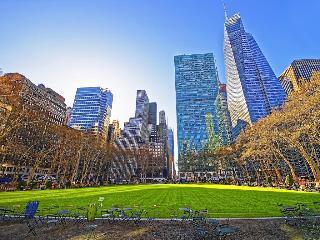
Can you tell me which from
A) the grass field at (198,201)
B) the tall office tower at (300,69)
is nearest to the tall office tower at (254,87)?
the tall office tower at (300,69)

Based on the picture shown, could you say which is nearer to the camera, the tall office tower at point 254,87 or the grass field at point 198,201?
the grass field at point 198,201

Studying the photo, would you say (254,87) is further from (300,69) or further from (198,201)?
(198,201)

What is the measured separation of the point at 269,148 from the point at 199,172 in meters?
78.2

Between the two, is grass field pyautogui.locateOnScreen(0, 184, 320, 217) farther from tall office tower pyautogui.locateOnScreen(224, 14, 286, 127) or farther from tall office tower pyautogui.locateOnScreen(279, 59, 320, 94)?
tall office tower pyautogui.locateOnScreen(224, 14, 286, 127)

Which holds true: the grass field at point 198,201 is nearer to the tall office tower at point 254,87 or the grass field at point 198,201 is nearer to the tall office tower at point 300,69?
the tall office tower at point 300,69

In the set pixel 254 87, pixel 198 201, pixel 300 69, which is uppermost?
pixel 254 87

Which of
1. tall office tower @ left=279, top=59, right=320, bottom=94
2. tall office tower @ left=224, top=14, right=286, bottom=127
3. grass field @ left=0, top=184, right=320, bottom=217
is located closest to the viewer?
grass field @ left=0, top=184, right=320, bottom=217

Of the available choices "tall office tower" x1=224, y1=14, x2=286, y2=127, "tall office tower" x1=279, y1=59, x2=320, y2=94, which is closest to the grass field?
"tall office tower" x1=279, y1=59, x2=320, y2=94

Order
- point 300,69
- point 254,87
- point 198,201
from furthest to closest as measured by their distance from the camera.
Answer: point 254,87 → point 300,69 → point 198,201

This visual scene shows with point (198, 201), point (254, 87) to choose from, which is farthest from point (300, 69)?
point (198, 201)

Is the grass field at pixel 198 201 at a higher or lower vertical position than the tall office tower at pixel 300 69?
lower

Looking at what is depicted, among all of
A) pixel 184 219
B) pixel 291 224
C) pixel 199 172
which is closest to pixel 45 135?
pixel 184 219

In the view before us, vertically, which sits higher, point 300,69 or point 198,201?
point 300,69

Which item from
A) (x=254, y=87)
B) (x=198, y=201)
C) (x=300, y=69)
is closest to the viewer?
(x=198, y=201)
